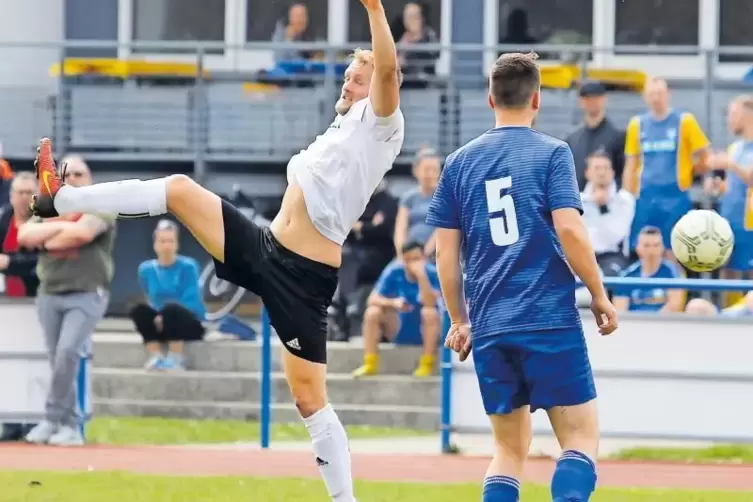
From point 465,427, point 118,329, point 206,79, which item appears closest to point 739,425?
point 465,427

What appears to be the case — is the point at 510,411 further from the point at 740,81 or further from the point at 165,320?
the point at 740,81

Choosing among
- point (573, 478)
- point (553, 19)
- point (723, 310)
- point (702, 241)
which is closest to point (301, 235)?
point (573, 478)

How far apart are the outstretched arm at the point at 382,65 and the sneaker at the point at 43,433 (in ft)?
18.2

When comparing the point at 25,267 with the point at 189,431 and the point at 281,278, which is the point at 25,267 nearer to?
the point at 189,431

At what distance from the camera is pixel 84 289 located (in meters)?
11.9

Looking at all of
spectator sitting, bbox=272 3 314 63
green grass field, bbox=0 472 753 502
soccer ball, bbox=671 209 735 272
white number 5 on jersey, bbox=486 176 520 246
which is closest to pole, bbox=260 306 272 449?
green grass field, bbox=0 472 753 502

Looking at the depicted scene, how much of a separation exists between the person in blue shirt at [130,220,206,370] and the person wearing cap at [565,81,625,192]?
362 centimetres

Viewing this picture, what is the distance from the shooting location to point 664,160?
1394cm

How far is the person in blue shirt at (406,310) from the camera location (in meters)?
13.7

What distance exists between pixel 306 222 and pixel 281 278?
11.3 inches

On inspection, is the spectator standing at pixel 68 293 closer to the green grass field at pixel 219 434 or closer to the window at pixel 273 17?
the green grass field at pixel 219 434

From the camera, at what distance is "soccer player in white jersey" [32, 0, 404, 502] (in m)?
7.17

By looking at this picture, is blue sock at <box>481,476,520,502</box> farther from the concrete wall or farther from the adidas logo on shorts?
the concrete wall

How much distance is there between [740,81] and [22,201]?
7.57m
